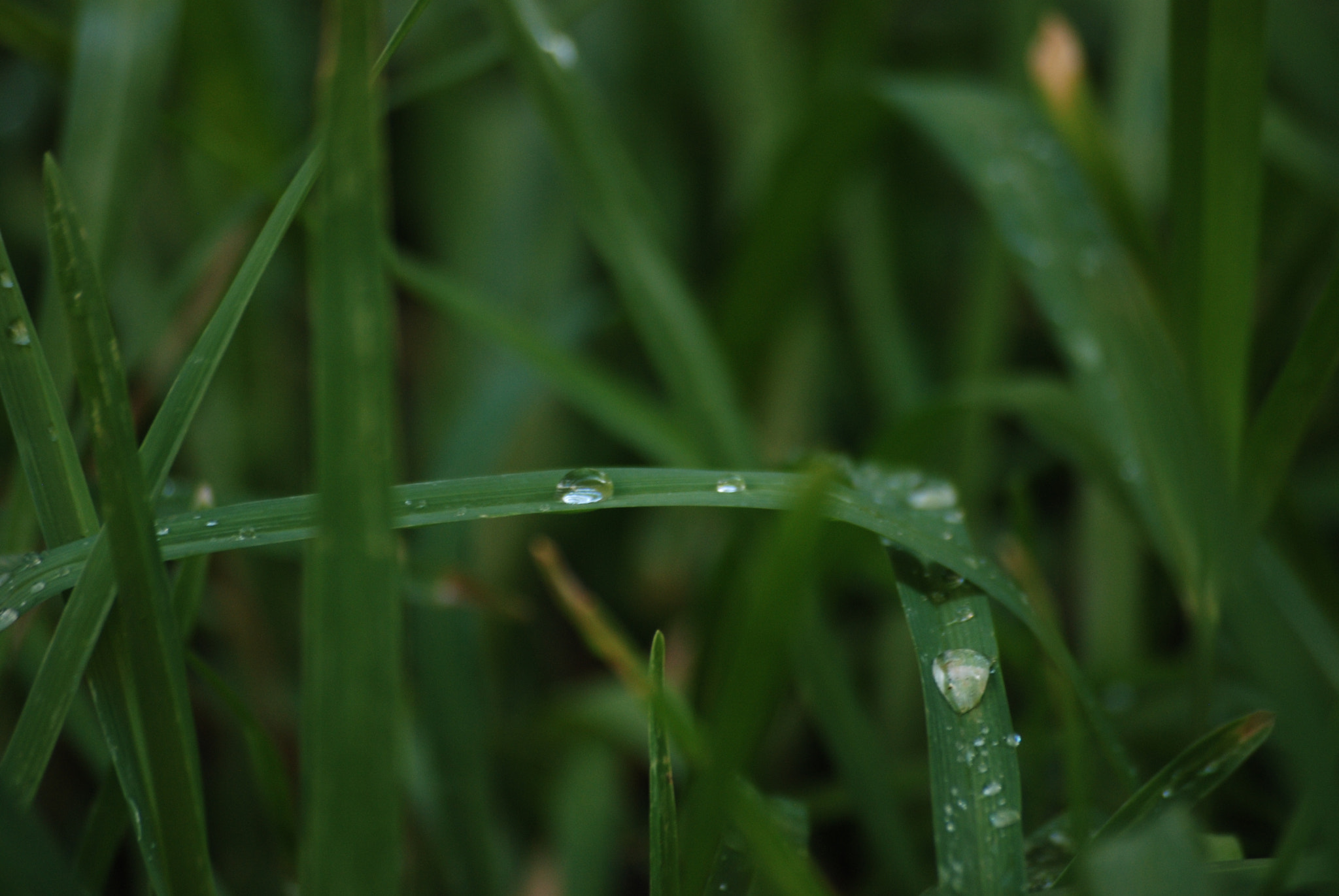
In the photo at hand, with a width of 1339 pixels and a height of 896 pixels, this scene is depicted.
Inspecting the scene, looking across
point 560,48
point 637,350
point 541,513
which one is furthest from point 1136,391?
point 637,350

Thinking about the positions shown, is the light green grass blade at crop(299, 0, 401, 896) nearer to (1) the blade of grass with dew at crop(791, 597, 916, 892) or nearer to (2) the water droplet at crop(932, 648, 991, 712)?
(2) the water droplet at crop(932, 648, 991, 712)

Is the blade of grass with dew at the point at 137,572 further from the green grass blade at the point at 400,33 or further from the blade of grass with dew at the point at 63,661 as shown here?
the green grass blade at the point at 400,33

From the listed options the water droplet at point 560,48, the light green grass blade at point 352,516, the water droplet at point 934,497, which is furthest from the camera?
the water droplet at point 560,48

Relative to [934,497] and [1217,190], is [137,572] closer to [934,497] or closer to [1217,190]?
[934,497]

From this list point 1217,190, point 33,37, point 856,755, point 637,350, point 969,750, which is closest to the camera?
point 969,750

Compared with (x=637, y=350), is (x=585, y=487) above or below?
below

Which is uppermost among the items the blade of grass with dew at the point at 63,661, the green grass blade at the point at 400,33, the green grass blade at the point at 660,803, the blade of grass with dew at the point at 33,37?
the blade of grass with dew at the point at 33,37

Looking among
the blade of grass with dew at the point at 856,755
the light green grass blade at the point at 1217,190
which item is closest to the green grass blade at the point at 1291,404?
the light green grass blade at the point at 1217,190
